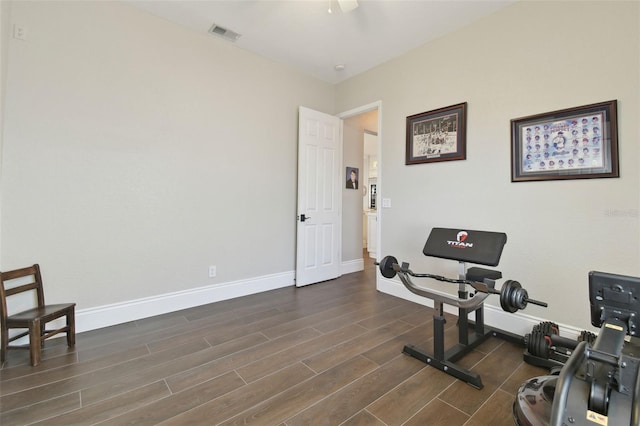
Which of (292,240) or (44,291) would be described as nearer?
(44,291)

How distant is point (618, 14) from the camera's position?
2.07 meters

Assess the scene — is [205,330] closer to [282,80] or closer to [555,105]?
[282,80]

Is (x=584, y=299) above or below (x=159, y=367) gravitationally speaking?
above

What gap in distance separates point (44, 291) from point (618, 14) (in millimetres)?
4995

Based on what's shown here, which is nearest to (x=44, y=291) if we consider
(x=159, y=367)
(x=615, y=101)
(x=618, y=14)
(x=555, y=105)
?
(x=159, y=367)

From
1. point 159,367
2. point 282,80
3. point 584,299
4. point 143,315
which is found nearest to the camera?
point 159,367

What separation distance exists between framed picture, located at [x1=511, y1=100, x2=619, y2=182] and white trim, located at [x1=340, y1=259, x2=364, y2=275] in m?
2.73

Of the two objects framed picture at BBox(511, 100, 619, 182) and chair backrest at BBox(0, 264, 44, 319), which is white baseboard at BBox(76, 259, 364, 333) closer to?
chair backrest at BBox(0, 264, 44, 319)

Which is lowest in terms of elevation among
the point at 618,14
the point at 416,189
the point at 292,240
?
the point at 292,240

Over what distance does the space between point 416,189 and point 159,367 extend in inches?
118

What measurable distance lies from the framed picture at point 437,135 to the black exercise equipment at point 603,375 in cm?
209

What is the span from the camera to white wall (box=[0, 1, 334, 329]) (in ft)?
7.62

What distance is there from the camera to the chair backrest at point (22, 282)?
2068 mm

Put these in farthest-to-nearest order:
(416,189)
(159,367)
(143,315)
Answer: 1. (416,189)
2. (143,315)
3. (159,367)
